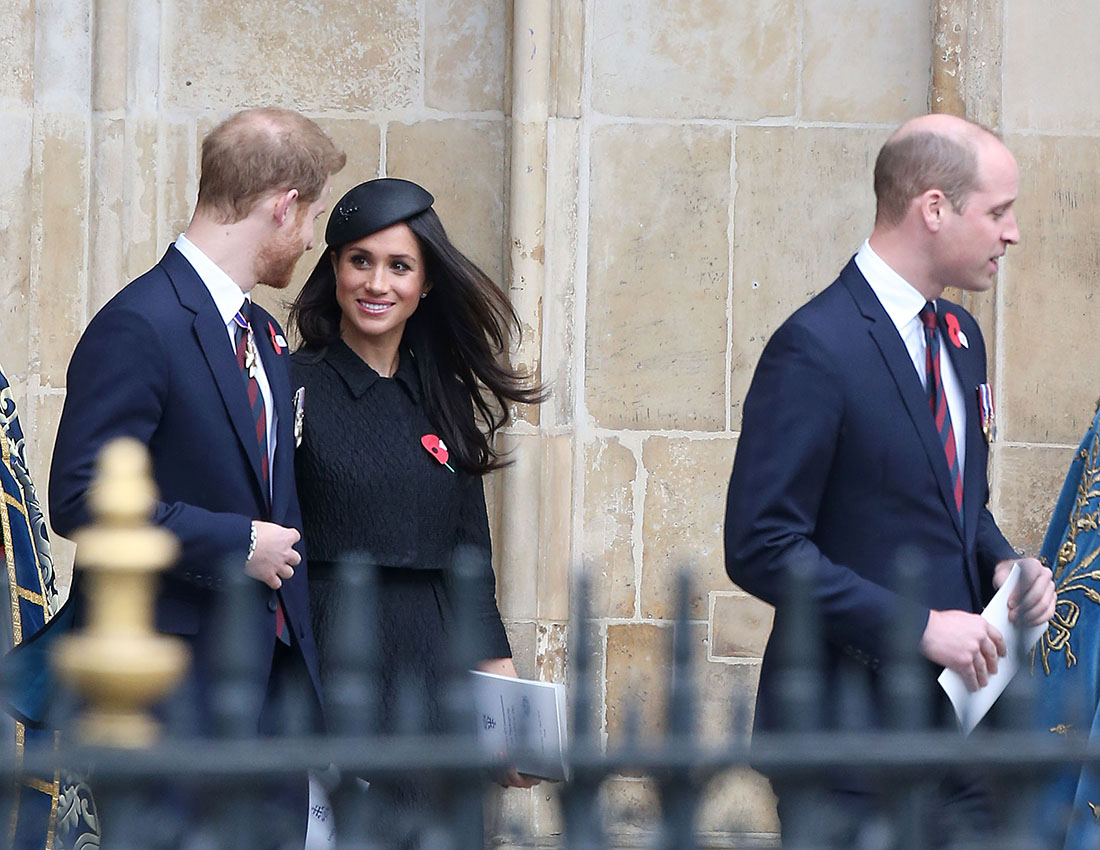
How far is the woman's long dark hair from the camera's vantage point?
343 centimetres

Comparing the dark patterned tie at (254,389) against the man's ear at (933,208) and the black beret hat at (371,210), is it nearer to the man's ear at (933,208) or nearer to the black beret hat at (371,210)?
the black beret hat at (371,210)

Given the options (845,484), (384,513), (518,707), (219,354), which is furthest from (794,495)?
(219,354)

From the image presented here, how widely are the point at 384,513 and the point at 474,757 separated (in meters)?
1.57

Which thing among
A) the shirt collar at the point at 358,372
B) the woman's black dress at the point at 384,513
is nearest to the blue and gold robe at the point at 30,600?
the woman's black dress at the point at 384,513

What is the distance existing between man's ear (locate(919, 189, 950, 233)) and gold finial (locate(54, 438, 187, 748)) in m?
1.60

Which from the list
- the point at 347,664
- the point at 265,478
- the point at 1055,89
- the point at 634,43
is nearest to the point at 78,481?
the point at 265,478

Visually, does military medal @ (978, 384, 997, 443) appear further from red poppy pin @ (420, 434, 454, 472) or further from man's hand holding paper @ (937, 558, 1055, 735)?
red poppy pin @ (420, 434, 454, 472)

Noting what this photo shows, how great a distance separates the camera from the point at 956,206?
2891mm

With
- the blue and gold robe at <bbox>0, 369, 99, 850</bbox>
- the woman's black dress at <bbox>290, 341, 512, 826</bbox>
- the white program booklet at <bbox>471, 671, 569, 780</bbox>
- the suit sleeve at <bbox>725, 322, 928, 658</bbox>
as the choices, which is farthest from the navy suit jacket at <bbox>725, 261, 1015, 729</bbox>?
the blue and gold robe at <bbox>0, 369, 99, 850</bbox>

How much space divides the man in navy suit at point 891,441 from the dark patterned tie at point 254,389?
72 centimetres

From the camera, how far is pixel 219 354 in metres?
2.88

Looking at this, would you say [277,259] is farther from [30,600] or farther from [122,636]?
[122,636]

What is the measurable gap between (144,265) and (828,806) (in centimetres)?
359

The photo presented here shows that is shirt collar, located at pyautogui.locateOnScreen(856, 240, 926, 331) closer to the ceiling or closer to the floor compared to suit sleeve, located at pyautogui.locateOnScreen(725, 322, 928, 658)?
closer to the ceiling
